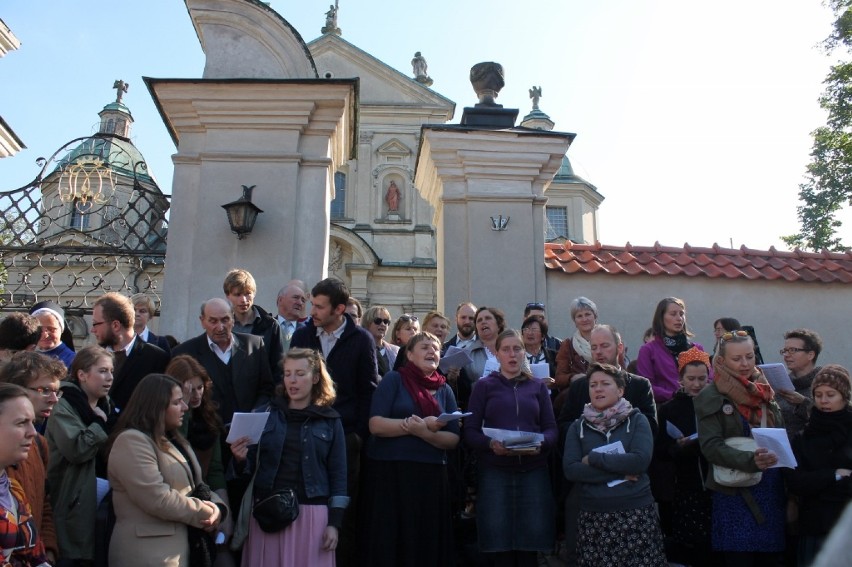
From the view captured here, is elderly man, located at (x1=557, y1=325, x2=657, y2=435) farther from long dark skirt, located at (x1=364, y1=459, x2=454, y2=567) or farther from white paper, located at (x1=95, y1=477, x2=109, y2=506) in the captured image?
white paper, located at (x1=95, y1=477, x2=109, y2=506)

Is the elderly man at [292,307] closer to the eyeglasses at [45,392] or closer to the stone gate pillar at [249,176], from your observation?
the stone gate pillar at [249,176]

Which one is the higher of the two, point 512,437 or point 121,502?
point 512,437

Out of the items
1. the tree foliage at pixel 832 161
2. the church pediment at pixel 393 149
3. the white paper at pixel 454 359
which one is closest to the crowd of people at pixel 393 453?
the white paper at pixel 454 359

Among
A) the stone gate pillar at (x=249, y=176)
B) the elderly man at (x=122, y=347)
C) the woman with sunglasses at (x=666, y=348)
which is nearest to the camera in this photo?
the elderly man at (x=122, y=347)

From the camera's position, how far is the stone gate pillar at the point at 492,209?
24.8 ft

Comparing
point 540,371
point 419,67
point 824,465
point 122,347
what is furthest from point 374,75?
point 824,465

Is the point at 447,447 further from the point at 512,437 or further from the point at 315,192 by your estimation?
the point at 315,192

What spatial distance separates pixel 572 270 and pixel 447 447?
3499 mm

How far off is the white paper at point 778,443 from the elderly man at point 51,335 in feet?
13.9

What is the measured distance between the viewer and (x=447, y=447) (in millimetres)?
4660

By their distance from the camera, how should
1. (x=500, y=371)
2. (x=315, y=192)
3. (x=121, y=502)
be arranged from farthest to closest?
(x=315, y=192)
(x=500, y=371)
(x=121, y=502)

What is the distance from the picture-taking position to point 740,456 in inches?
180

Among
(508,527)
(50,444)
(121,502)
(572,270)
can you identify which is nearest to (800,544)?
(508,527)

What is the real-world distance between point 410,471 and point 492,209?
373 centimetres
